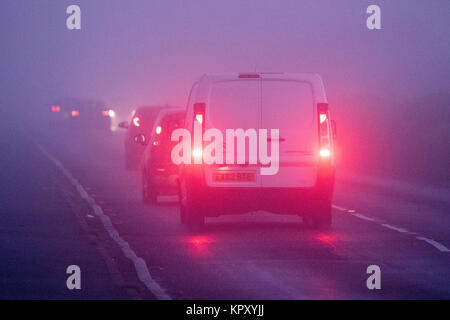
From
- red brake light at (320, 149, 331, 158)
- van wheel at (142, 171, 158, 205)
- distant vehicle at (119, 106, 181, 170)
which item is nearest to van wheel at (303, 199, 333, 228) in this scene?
red brake light at (320, 149, 331, 158)

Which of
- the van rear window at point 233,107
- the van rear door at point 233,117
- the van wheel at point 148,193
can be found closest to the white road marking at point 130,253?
the van wheel at point 148,193

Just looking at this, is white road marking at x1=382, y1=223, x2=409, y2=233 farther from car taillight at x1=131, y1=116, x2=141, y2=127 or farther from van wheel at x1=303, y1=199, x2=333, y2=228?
car taillight at x1=131, y1=116, x2=141, y2=127

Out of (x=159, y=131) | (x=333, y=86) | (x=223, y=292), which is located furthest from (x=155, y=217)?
(x=333, y=86)

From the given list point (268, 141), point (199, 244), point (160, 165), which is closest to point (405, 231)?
point (268, 141)

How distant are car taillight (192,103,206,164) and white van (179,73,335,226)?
0.04 feet

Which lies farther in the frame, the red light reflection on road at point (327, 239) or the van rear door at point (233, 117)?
the van rear door at point (233, 117)

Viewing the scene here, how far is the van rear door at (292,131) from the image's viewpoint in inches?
690

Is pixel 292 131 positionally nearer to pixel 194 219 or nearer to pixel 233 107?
pixel 233 107

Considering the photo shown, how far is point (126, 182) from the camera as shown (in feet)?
97.7

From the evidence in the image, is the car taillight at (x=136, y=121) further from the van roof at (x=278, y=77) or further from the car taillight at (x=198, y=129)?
the car taillight at (x=198, y=129)

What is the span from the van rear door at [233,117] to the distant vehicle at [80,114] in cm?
5665

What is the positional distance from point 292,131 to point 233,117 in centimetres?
79
